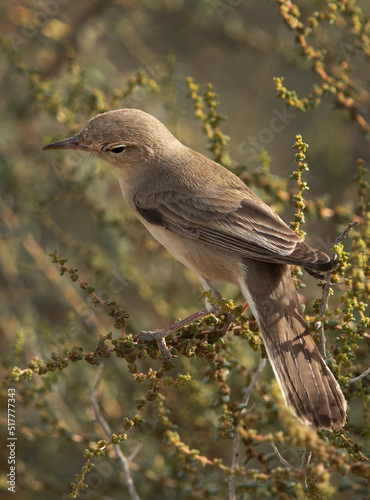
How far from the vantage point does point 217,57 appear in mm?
7199

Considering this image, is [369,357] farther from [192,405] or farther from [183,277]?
[183,277]

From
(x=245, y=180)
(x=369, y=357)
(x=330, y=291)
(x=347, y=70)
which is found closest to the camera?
(x=330, y=291)

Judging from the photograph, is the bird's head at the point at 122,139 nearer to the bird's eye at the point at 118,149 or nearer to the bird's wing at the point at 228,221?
the bird's eye at the point at 118,149

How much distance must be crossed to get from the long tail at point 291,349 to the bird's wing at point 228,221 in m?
0.17

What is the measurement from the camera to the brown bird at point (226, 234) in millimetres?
3201

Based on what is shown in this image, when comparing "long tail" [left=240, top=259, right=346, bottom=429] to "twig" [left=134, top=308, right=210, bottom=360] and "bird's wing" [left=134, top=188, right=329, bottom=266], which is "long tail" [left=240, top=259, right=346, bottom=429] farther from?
"twig" [left=134, top=308, right=210, bottom=360]

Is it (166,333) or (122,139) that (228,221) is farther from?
(122,139)

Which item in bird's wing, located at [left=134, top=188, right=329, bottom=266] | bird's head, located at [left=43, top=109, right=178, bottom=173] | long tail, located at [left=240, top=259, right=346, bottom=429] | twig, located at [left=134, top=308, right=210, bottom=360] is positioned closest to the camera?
long tail, located at [left=240, top=259, right=346, bottom=429]

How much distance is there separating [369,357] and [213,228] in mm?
1223

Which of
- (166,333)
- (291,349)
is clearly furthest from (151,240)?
(291,349)

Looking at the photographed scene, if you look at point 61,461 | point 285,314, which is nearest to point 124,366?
point 61,461

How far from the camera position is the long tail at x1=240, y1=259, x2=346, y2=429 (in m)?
3.05

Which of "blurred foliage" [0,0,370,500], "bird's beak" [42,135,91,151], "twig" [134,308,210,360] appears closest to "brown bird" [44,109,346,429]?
"bird's beak" [42,135,91,151]

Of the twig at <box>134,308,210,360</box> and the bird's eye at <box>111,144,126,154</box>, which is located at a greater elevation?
the bird's eye at <box>111,144,126,154</box>
